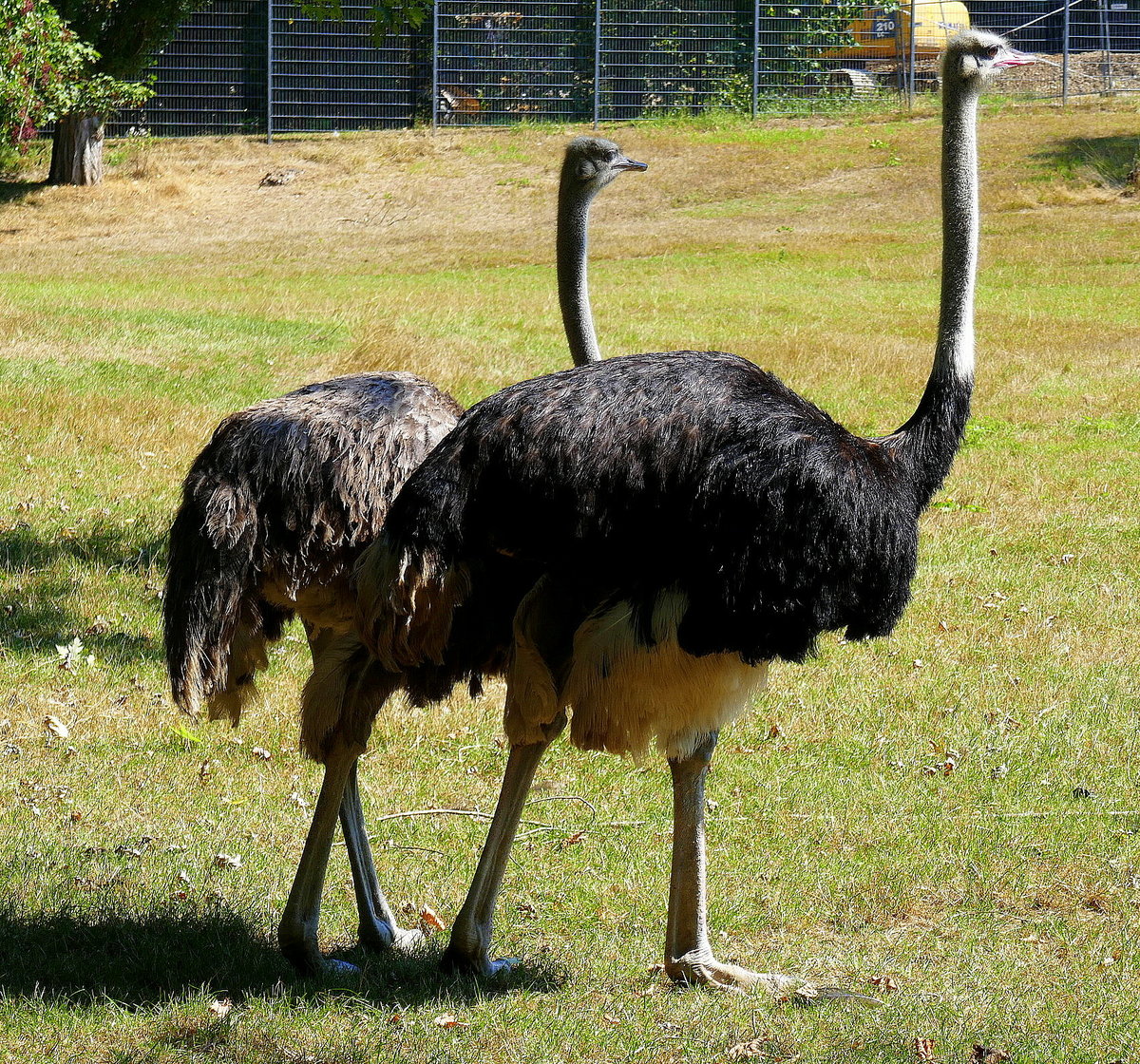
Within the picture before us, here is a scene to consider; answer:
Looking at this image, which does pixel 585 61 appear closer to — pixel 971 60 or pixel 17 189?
pixel 17 189

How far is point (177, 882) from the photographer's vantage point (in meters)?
4.24

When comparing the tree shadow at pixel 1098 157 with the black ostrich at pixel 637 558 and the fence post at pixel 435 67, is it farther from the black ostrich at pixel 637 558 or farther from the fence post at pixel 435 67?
the black ostrich at pixel 637 558

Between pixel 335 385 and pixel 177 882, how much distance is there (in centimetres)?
147

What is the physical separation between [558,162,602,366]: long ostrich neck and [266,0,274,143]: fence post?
946 inches

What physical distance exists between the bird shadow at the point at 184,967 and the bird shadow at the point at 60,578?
2286mm

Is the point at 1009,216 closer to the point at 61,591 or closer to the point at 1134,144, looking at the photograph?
the point at 1134,144

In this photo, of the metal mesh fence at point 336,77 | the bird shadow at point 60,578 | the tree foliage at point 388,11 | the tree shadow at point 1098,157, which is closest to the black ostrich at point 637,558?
the bird shadow at point 60,578

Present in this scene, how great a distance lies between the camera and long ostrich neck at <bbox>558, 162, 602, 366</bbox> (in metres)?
5.03

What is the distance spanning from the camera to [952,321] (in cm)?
394

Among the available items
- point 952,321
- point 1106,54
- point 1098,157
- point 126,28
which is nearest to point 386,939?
point 952,321

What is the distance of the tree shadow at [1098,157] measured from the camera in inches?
893

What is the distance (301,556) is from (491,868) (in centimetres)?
87

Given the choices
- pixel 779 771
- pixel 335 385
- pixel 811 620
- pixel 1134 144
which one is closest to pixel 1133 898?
pixel 779 771

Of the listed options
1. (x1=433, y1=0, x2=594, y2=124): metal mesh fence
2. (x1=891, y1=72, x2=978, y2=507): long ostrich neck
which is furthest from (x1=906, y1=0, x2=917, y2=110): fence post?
(x1=891, y1=72, x2=978, y2=507): long ostrich neck
